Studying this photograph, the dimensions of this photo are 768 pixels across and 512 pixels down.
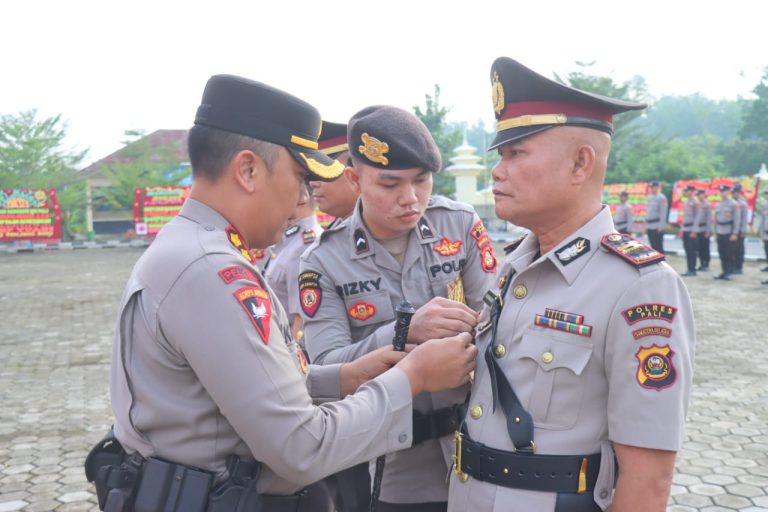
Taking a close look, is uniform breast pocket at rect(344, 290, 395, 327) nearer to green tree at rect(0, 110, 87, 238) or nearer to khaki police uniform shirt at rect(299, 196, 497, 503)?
khaki police uniform shirt at rect(299, 196, 497, 503)

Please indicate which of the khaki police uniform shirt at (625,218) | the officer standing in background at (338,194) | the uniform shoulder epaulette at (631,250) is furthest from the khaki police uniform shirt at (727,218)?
the uniform shoulder epaulette at (631,250)

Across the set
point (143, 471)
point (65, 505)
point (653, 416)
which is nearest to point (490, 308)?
point (653, 416)

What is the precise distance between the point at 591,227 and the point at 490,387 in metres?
0.53

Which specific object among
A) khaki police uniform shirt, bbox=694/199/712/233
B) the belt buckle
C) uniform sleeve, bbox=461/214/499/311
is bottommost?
khaki police uniform shirt, bbox=694/199/712/233

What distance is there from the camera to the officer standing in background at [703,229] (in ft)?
52.2

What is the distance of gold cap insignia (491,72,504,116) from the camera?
2.10 meters

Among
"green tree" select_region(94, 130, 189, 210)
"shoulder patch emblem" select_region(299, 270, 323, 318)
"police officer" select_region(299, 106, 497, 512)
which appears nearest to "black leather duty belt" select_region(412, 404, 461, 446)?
"police officer" select_region(299, 106, 497, 512)

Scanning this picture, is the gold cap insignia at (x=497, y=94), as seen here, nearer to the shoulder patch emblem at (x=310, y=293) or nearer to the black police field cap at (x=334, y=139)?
the shoulder patch emblem at (x=310, y=293)

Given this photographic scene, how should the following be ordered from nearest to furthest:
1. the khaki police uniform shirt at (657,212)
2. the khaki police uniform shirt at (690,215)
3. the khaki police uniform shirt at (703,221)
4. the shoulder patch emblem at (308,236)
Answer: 1. the shoulder patch emblem at (308,236)
2. the khaki police uniform shirt at (703,221)
3. the khaki police uniform shirt at (690,215)
4. the khaki police uniform shirt at (657,212)

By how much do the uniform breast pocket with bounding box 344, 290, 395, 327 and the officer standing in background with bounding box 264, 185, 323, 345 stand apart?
3.14 feet

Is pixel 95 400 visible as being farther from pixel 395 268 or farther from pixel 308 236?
pixel 395 268

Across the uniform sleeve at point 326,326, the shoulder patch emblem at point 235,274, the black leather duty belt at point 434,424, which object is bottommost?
the black leather duty belt at point 434,424

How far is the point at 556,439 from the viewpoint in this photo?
5.94 feet

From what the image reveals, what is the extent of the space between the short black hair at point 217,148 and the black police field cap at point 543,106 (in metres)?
0.61
